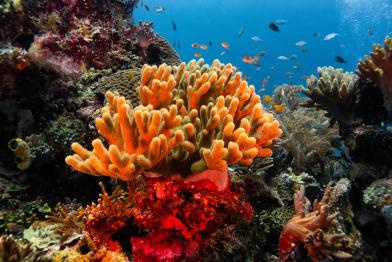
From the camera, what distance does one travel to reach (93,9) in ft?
23.1

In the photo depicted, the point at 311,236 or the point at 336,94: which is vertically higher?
the point at 336,94

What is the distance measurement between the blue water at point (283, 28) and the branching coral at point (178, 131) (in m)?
76.0

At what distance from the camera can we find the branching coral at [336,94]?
4.81 meters

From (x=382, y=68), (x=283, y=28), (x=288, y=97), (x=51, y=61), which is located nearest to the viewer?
(x=382, y=68)

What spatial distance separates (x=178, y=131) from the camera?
242 cm

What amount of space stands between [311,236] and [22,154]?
337cm

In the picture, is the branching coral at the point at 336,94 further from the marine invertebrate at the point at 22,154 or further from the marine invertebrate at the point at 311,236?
the marine invertebrate at the point at 22,154

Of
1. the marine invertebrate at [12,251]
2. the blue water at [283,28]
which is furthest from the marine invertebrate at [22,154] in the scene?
the blue water at [283,28]

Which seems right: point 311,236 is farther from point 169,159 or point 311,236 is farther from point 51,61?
point 51,61

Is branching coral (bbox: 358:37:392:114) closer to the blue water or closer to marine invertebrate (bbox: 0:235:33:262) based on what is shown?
marine invertebrate (bbox: 0:235:33:262)

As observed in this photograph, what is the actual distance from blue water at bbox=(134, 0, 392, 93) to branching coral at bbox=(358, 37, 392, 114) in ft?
243

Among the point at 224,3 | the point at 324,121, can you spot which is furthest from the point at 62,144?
the point at 224,3

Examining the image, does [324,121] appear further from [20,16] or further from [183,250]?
[20,16]

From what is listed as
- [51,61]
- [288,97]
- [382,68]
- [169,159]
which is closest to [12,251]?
[169,159]
